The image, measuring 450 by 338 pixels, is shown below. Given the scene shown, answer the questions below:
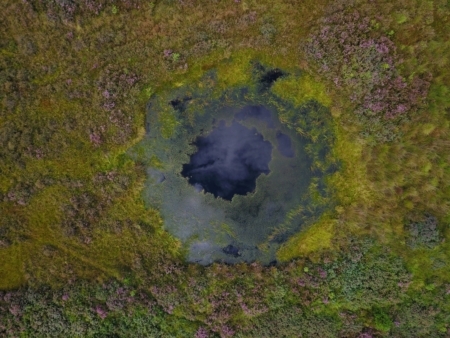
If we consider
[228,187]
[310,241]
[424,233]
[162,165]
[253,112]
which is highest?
[253,112]

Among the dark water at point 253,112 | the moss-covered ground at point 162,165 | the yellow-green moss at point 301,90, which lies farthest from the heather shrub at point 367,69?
the dark water at point 253,112

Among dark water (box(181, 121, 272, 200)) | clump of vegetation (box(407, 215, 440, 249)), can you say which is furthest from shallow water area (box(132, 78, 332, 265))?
clump of vegetation (box(407, 215, 440, 249))

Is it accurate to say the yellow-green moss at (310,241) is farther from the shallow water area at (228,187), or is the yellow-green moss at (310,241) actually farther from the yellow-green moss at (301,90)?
the yellow-green moss at (301,90)

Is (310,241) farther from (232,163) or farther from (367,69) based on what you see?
(367,69)

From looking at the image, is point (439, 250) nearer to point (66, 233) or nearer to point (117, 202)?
point (117, 202)

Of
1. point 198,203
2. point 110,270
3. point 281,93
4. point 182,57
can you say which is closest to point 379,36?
point 281,93

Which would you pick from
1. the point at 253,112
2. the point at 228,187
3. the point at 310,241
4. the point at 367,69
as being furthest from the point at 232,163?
the point at 367,69

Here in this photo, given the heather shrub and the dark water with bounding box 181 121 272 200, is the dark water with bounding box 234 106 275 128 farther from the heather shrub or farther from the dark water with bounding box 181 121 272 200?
the heather shrub
